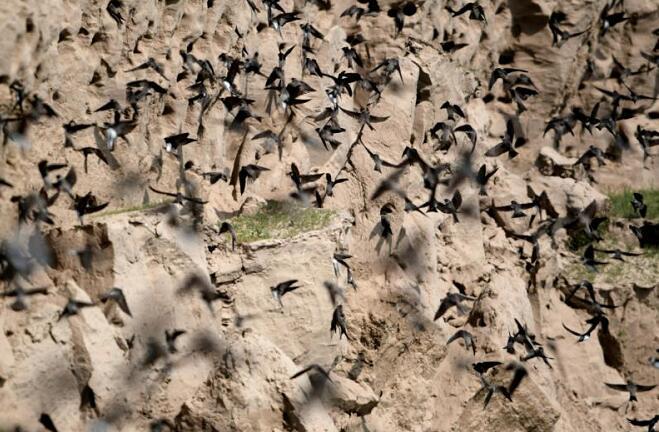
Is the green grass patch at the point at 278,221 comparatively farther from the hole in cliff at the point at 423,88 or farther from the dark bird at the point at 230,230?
the hole in cliff at the point at 423,88

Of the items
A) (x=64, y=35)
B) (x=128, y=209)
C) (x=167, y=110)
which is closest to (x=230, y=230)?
(x=128, y=209)

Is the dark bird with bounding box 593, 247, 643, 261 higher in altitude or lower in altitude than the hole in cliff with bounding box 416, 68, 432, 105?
lower

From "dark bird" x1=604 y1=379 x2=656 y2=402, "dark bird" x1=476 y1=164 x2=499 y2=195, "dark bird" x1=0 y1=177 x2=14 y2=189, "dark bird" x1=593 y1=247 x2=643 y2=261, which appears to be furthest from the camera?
"dark bird" x1=593 y1=247 x2=643 y2=261

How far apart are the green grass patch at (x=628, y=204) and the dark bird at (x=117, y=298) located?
12.0 m

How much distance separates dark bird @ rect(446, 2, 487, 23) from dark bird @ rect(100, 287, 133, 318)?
9.85 m

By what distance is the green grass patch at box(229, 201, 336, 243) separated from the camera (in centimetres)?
1574

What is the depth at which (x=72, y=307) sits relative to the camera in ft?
43.2

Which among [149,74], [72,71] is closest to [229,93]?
[149,74]

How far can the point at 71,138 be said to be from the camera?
15117 mm

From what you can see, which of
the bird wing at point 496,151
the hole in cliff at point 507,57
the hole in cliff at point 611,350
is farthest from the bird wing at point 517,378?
the hole in cliff at point 507,57

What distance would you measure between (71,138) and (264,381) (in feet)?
12.6

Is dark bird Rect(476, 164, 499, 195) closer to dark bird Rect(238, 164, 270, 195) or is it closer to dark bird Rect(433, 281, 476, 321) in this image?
dark bird Rect(433, 281, 476, 321)

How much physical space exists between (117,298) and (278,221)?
10.1ft

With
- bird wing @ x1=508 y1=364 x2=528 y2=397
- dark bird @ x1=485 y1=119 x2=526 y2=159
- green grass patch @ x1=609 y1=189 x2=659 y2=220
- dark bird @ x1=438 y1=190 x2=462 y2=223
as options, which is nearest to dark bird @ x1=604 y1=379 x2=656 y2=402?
bird wing @ x1=508 y1=364 x2=528 y2=397
